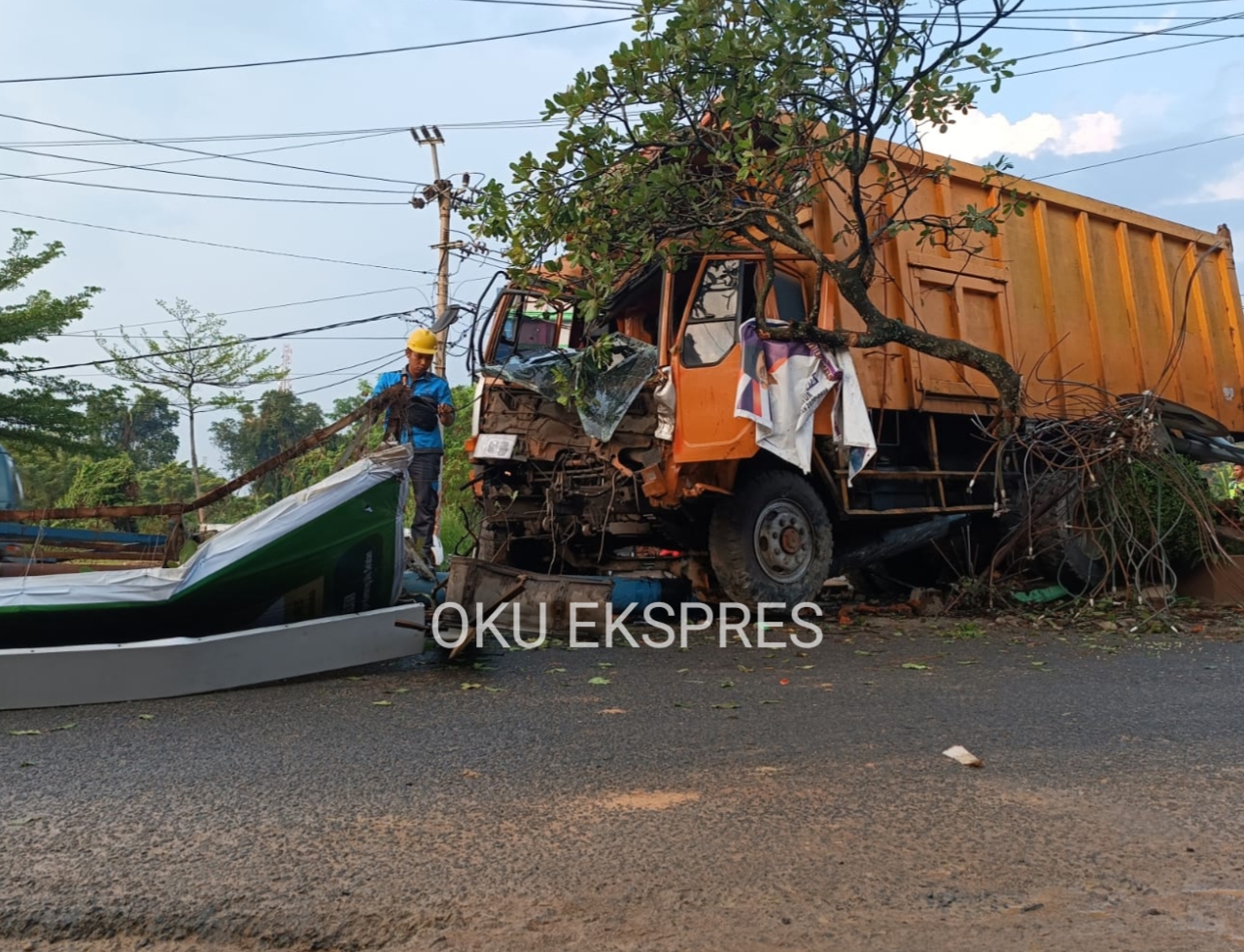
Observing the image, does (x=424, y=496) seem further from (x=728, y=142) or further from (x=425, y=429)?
(x=728, y=142)

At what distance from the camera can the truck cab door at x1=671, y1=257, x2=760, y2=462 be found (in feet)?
19.2

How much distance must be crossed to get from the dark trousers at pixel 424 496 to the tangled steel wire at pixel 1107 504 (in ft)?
14.1

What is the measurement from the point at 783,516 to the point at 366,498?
299 centimetres

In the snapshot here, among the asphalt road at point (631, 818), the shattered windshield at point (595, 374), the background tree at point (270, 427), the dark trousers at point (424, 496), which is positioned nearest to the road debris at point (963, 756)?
the asphalt road at point (631, 818)

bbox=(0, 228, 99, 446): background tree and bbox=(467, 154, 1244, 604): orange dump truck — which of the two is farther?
bbox=(0, 228, 99, 446): background tree

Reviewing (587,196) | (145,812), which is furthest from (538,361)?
(145,812)

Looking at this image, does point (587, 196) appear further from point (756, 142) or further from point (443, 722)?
point (443, 722)

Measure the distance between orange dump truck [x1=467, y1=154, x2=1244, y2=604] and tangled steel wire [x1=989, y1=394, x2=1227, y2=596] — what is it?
1.31 ft

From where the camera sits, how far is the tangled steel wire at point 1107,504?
6.85 meters

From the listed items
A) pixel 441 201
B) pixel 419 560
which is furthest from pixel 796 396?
pixel 441 201

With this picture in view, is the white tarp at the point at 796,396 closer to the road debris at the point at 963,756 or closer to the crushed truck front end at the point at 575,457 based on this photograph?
the crushed truck front end at the point at 575,457

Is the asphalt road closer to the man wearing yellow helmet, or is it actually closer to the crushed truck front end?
the man wearing yellow helmet

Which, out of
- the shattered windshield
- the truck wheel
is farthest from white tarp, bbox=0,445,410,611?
the truck wheel

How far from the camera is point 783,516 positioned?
638 centimetres
